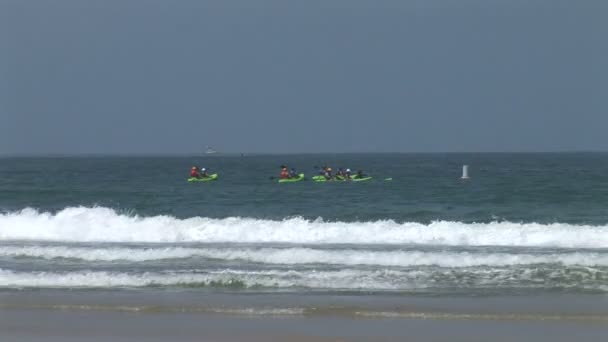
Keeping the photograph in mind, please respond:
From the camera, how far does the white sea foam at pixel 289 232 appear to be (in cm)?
2214

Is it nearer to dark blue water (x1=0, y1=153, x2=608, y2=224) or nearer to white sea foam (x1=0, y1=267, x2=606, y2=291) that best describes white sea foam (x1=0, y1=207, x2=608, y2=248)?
white sea foam (x1=0, y1=267, x2=606, y2=291)

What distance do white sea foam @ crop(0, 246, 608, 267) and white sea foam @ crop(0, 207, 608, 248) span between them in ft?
9.66

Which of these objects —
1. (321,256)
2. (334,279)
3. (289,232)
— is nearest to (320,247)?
(321,256)

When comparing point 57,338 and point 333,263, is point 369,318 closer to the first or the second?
point 57,338

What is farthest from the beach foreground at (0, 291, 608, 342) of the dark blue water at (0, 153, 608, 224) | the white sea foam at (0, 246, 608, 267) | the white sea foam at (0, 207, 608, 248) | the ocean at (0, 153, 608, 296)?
the dark blue water at (0, 153, 608, 224)

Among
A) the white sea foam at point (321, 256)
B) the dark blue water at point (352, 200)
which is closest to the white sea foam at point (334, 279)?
the white sea foam at point (321, 256)

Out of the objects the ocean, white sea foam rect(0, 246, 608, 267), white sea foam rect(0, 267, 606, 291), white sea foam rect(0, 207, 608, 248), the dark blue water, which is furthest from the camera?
the dark blue water

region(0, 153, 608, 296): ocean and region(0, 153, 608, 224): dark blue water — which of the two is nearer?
region(0, 153, 608, 296): ocean

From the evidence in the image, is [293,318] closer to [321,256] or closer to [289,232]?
[321,256]

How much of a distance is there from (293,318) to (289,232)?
11.6 m

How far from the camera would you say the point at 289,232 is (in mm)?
23922

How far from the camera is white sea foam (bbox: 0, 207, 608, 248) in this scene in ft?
72.6

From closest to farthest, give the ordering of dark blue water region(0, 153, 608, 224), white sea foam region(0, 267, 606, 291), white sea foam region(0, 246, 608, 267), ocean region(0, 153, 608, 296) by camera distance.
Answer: white sea foam region(0, 267, 606, 291), ocean region(0, 153, 608, 296), white sea foam region(0, 246, 608, 267), dark blue water region(0, 153, 608, 224)

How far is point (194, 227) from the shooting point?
80.7ft
